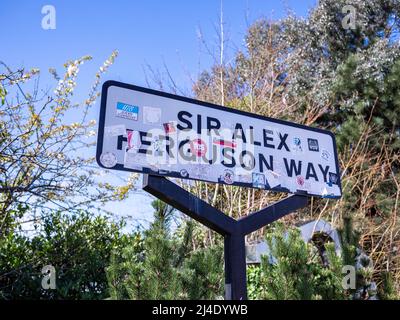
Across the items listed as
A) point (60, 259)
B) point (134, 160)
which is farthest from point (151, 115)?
point (60, 259)

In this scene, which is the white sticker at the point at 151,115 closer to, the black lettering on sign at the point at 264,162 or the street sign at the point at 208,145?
the street sign at the point at 208,145

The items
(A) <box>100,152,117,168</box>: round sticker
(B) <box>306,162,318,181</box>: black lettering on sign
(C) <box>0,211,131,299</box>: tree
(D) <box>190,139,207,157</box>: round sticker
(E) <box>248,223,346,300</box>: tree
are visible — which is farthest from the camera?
(C) <box>0,211,131,299</box>: tree

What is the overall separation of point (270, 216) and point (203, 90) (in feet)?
17.6

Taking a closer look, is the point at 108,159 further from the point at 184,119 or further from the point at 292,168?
the point at 292,168

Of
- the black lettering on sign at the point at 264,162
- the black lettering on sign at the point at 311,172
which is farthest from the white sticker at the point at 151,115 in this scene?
the black lettering on sign at the point at 311,172

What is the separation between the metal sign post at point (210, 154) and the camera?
1951 millimetres

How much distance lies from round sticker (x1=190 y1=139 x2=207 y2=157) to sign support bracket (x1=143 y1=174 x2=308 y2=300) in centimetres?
19

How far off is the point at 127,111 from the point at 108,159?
27 centimetres

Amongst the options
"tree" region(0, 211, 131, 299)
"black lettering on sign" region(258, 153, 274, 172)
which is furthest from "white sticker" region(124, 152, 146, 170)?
"tree" region(0, 211, 131, 299)

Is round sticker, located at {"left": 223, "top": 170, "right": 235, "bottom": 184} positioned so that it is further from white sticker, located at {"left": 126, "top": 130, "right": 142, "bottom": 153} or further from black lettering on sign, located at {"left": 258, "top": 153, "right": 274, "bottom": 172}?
white sticker, located at {"left": 126, "top": 130, "right": 142, "bottom": 153}

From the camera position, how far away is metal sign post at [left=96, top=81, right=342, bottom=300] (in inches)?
76.8

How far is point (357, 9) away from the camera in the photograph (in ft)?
32.0

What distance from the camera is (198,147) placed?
6.91 feet
